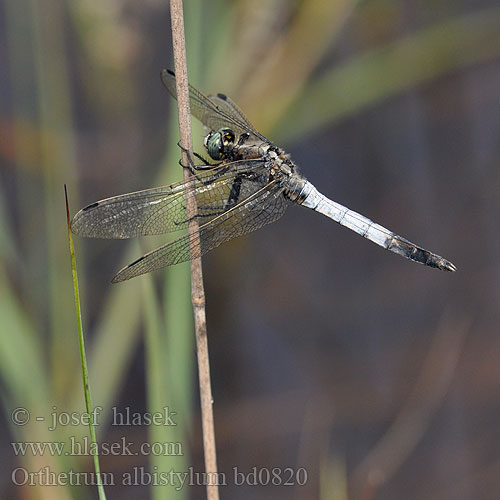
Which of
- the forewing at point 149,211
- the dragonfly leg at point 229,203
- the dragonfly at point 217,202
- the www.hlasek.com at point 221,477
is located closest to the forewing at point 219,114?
the dragonfly at point 217,202

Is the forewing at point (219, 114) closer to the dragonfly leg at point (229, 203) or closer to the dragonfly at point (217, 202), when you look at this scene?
the dragonfly at point (217, 202)

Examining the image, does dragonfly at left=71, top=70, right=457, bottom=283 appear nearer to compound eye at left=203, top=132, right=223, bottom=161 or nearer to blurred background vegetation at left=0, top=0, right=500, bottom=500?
compound eye at left=203, top=132, right=223, bottom=161

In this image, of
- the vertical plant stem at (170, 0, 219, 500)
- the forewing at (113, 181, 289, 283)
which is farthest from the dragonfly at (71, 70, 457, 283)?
the vertical plant stem at (170, 0, 219, 500)

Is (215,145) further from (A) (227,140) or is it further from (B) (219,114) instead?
(B) (219,114)

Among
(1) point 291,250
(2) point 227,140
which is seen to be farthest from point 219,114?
(1) point 291,250

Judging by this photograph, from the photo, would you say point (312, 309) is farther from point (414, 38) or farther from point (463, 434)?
point (414, 38)

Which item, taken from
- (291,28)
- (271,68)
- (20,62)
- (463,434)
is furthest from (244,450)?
(20,62)
